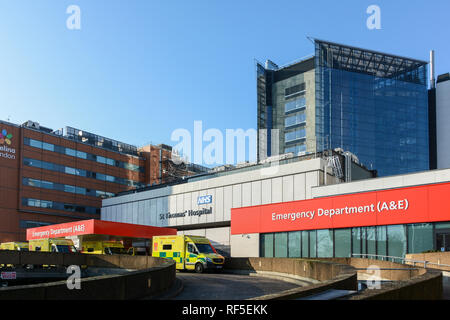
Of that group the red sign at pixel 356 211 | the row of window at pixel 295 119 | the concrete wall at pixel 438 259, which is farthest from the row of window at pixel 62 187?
the concrete wall at pixel 438 259

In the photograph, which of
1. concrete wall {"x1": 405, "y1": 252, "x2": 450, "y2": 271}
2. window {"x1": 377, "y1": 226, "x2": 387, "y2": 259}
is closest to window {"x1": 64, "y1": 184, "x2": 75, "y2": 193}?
window {"x1": 377, "y1": 226, "x2": 387, "y2": 259}

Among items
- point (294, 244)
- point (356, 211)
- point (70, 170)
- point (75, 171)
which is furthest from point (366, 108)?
point (356, 211)

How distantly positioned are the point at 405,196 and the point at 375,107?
95.6 metres

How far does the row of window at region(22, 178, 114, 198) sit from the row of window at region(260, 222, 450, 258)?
47881 millimetres

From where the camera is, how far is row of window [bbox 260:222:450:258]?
31266 millimetres

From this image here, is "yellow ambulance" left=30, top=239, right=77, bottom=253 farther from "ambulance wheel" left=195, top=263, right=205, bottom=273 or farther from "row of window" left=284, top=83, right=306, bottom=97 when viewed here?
"row of window" left=284, top=83, right=306, bottom=97

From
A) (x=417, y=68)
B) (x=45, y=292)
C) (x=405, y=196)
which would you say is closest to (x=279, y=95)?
(x=417, y=68)

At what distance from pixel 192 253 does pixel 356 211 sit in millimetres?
11901

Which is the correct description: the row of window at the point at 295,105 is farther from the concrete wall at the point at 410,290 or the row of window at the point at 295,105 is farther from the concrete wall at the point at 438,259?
the concrete wall at the point at 410,290

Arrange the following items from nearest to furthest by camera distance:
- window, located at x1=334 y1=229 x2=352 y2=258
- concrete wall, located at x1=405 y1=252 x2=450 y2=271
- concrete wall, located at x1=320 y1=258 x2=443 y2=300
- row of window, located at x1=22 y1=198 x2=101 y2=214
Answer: concrete wall, located at x1=320 y1=258 x2=443 y2=300
concrete wall, located at x1=405 y1=252 x2=450 y2=271
window, located at x1=334 y1=229 x2=352 y2=258
row of window, located at x1=22 y1=198 x2=101 y2=214

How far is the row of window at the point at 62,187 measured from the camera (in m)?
77.3

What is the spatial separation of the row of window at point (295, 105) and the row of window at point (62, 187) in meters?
57.1

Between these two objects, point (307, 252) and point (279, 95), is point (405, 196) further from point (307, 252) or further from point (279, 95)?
point (279, 95)

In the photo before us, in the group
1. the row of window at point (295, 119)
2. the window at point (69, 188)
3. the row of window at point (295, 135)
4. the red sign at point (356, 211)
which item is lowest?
the red sign at point (356, 211)
